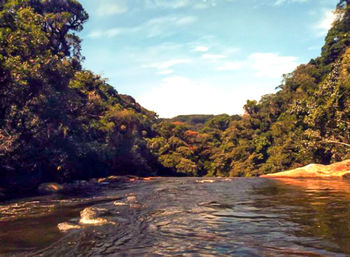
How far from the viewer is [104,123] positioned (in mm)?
35062

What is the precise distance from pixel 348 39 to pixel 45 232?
47.2 metres

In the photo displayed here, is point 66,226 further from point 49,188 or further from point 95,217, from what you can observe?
point 49,188

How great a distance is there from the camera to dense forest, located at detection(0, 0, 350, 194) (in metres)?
19.7

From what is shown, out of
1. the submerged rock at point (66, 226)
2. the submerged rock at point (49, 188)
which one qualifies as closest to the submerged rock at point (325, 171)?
the submerged rock at point (49, 188)

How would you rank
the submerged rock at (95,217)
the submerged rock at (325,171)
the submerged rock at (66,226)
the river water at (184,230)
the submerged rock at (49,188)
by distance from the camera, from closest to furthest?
1. the river water at (184,230)
2. the submerged rock at (66,226)
3. the submerged rock at (95,217)
4. the submerged rock at (49,188)
5. the submerged rock at (325,171)

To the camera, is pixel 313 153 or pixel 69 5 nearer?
pixel 313 153

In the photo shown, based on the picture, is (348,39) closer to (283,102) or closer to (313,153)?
(283,102)

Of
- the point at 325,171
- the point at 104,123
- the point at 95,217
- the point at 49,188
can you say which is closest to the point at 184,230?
the point at 95,217

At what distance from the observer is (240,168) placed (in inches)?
1741

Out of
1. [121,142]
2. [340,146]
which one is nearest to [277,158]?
[340,146]

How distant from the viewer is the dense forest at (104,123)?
19.7 metres

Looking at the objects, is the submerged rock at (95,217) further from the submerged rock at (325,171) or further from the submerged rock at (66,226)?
the submerged rock at (325,171)

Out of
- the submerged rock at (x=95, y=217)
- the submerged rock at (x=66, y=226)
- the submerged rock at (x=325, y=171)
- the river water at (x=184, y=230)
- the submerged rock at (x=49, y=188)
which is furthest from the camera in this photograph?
the submerged rock at (x=325, y=171)

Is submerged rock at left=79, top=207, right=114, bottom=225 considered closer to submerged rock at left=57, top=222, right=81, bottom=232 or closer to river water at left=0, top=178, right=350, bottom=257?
river water at left=0, top=178, right=350, bottom=257
